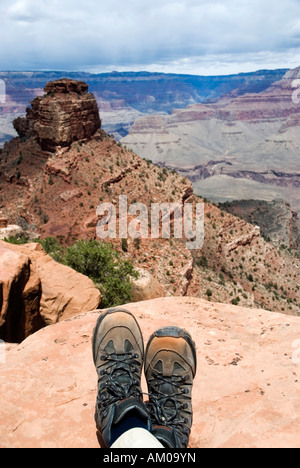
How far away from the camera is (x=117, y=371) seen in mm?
5156

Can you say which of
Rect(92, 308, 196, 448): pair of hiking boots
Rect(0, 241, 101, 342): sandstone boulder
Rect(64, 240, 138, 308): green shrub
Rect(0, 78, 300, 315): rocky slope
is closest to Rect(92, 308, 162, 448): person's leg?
Rect(92, 308, 196, 448): pair of hiking boots

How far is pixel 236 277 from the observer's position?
37219 mm

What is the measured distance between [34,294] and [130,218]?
23.5 meters

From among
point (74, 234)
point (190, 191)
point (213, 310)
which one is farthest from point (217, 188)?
point (213, 310)

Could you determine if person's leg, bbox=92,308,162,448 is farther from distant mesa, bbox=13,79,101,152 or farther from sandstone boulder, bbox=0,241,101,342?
distant mesa, bbox=13,79,101,152

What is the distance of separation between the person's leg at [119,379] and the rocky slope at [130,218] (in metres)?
21.7

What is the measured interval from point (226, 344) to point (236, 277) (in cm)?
3095

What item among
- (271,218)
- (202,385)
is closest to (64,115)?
(202,385)

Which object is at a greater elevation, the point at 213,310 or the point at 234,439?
the point at 234,439

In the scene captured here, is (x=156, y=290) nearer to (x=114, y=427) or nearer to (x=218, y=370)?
(x=218, y=370)

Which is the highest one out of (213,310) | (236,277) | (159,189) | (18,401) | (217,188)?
(18,401)

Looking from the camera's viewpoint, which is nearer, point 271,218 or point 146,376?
point 146,376

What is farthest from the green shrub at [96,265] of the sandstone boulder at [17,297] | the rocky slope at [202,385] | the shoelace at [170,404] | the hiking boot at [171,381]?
the shoelace at [170,404]

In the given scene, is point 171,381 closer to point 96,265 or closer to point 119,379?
point 119,379
